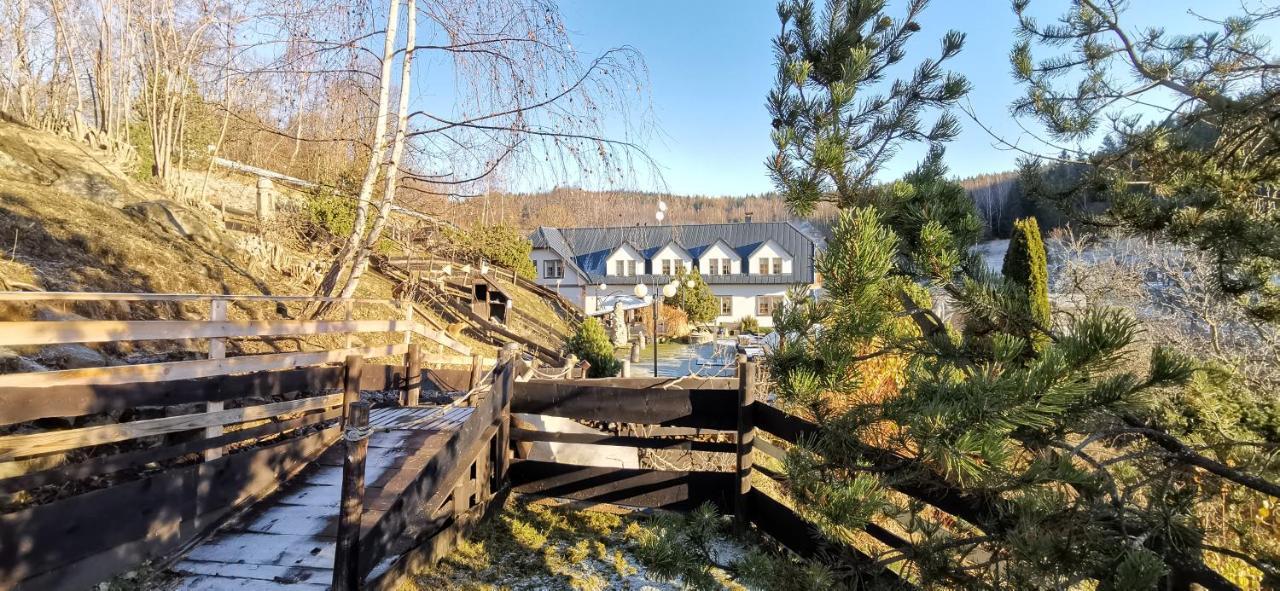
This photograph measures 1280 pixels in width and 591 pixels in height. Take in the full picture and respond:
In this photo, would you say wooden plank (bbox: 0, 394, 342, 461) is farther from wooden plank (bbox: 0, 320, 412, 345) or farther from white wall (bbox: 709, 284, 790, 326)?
white wall (bbox: 709, 284, 790, 326)

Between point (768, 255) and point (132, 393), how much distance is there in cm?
2982

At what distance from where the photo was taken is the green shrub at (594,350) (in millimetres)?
10758

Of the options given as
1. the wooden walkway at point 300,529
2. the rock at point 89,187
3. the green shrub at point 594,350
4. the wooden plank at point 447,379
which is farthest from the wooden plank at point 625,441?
the rock at point 89,187

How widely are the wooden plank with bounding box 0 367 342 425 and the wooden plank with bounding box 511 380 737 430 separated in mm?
1724

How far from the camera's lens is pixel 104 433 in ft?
9.57

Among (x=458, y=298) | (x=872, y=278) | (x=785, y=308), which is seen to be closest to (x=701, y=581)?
(x=785, y=308)

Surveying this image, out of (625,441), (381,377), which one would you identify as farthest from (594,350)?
(625,441)

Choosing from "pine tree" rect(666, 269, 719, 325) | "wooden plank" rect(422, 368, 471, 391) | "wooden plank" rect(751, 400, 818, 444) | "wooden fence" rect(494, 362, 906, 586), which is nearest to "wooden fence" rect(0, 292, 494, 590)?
"wooden fence" rect(494, 362, 906, 586)

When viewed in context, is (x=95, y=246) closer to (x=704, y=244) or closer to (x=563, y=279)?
(x=563, y=279)

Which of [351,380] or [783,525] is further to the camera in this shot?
[351,380]

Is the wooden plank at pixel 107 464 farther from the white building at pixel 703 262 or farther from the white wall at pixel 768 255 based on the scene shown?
the white wall at pixel 768 255

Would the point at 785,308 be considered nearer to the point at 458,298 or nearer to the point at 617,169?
the point at 617,169

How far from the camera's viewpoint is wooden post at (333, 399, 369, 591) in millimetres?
2566

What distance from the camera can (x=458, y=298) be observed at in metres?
13.4
